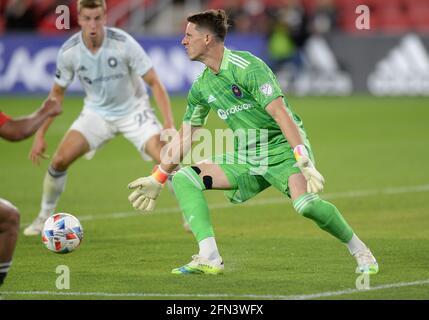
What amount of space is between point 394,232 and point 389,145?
29.8 ft

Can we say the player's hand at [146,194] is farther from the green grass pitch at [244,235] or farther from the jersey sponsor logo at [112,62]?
the jersey sponsor logo at [112,62]

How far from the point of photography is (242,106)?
9070 millimetres

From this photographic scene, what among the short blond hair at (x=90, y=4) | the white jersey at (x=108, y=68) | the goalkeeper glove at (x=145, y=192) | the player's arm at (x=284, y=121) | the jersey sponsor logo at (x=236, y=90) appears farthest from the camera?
the white jersey at (x=108, y=68)

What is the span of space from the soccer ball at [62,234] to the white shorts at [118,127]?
2.00 meters

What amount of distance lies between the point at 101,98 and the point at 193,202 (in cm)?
313

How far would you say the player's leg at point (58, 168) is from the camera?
11.4 meters

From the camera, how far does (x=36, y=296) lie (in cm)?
812

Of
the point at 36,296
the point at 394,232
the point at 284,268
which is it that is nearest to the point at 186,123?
the point at 284,268

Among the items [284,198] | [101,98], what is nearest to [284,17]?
[284,198]

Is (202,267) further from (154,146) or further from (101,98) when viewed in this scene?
(101,98)

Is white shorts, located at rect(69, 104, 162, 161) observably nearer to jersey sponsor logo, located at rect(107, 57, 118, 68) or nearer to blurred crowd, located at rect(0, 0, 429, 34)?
jersey sponsor logo, located at rect(107, 57, 118, 68)

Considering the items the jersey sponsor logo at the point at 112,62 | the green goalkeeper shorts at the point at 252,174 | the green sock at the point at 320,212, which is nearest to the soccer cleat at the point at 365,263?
the green sock at the point at 320,212

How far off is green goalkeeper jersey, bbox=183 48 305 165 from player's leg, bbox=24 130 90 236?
7.99 feet

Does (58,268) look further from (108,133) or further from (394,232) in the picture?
(394,232)
